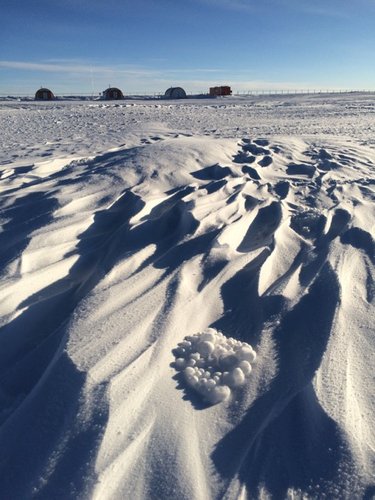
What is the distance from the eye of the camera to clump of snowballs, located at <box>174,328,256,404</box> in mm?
1731

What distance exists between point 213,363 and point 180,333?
27cm

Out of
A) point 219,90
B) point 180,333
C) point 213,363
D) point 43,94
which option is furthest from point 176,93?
point 213,363

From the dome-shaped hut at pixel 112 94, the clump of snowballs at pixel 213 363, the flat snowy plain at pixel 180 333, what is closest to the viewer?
the flat snowy plain at pixel 180 333

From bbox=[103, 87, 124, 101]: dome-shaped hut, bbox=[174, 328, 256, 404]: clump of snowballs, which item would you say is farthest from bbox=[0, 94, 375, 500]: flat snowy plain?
bbox=[103, 87, 124, 101]: dome-shaped hut

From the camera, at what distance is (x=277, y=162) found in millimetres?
5223

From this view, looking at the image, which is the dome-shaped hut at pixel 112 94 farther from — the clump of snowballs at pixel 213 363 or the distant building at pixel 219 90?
the clump of snowballs at pixel 213 363

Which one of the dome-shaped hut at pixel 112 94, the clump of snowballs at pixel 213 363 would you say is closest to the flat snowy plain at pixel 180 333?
the clump of snowballs at pixel 213 363

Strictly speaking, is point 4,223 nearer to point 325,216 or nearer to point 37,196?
point 37,196

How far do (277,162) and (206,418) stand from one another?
13.6 ft

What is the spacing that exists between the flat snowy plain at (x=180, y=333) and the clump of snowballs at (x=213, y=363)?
0.02m

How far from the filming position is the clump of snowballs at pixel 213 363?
1731mm

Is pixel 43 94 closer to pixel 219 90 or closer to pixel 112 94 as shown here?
pixel 112 94

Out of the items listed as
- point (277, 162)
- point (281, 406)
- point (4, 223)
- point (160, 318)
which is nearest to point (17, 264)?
point (4, 223)

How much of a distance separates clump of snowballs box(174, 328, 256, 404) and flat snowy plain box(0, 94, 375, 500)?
24 millimetres
